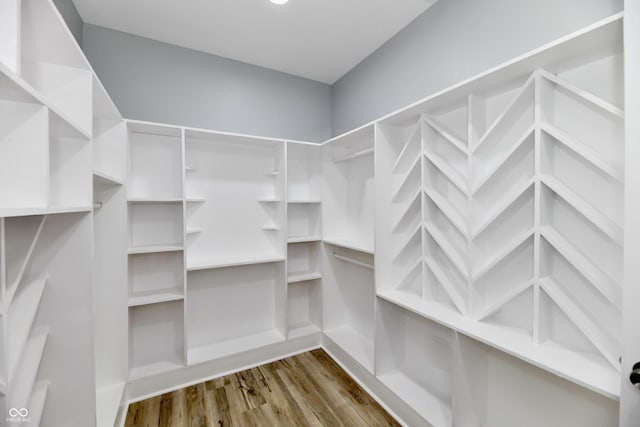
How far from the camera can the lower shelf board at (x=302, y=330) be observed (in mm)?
2791

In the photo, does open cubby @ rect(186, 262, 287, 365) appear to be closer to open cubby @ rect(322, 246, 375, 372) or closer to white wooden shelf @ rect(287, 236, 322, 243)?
white wooden shelf @ rect(287, 236, 322, 243)

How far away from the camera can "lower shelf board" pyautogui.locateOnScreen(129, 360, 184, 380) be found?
7.10 ft

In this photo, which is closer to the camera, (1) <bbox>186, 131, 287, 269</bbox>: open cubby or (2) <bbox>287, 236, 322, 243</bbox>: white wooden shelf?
(1) <bbox>186, 131, 287, 269</bbox>: open cubby

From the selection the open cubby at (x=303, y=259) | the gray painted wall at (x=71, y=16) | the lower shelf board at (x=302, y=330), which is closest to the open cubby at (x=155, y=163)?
the gray painted wall at (x=71, y=16)

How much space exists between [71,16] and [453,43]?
264cm

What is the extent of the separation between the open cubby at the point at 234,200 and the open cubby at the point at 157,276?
16 centimetres

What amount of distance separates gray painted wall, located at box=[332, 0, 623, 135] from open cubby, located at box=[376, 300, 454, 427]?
5.66 feet

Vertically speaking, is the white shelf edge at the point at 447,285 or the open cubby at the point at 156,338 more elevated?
the white shelf edge at the point at 447,285

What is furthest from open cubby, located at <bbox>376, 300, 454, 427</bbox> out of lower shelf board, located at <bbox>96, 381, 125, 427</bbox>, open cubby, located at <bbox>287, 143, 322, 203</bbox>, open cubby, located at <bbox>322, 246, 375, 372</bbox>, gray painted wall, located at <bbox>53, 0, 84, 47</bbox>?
gray painted wall, located at <bbox>53, 0, 84, 47</bbox>

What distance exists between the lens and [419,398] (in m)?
1.89

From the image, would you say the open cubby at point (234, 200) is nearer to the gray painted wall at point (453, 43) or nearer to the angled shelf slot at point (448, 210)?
the gray painted wall at point (453, 43)

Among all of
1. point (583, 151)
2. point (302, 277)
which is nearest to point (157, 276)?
point (302, 277)

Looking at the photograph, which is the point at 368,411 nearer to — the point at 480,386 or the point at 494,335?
the point at 480,386

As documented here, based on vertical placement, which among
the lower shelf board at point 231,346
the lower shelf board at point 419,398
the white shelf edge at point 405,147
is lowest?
the lower shelf board at point 419,398
